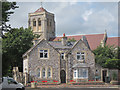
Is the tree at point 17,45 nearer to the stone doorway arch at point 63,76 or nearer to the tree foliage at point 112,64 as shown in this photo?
the stone doorway arch at point 63,76

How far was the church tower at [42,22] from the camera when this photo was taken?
104500 millimetres

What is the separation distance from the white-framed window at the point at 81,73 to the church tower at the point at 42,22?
57481 millimetres

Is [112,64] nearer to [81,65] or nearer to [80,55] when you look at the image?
[80,55]

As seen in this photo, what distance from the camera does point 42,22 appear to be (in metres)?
105

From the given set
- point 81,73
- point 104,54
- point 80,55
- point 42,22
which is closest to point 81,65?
point 81,73

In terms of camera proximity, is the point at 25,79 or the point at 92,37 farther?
the point at 92,37

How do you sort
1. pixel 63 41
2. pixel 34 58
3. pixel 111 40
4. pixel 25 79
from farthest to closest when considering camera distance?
pixel 111 40
pixel 63 41
pixel 34 58
pixel 25 79

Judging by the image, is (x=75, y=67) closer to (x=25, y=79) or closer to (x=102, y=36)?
(x=25, y=79)

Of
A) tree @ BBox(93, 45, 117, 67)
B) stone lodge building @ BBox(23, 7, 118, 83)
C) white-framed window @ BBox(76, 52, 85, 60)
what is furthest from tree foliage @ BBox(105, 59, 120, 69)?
white-framed window @ BBox(76, 52, 85, 60)

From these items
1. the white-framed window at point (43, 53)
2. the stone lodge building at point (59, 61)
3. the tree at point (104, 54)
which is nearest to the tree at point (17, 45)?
the stone lodge building at point (59, 61)

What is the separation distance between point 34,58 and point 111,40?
132 ft

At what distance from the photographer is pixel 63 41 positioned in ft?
162

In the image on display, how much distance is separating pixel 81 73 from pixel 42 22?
2385 inches

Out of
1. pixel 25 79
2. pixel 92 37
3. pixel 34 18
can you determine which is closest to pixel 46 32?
pixel 34 18
